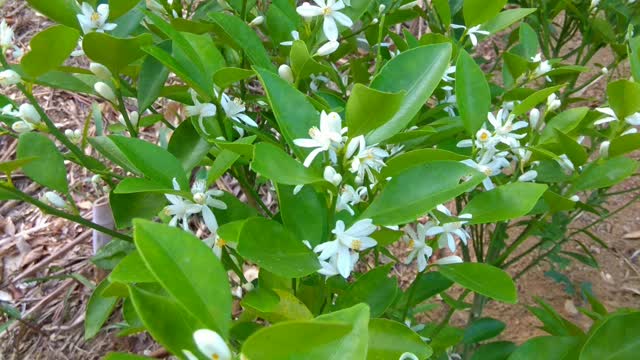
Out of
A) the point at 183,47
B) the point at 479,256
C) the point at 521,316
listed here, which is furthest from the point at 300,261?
the point at 521,316

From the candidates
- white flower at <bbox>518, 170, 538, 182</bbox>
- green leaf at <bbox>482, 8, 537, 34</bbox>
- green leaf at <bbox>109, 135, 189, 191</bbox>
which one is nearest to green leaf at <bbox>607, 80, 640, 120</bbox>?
white flower at <bbox>518, 170, 538, 182</bbox>

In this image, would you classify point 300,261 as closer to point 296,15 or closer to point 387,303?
point 387,303

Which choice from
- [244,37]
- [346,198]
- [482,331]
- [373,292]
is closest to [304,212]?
[346,198]

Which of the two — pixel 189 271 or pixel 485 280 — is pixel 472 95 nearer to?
pixel 485 280

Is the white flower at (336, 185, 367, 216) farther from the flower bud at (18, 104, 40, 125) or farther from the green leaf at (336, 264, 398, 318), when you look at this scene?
the flower bud at (18, 104, 40, 125)

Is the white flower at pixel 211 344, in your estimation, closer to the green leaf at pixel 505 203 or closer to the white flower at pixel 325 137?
the white flower at pixel 325 137

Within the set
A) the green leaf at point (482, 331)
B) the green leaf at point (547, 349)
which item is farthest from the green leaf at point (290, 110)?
the green leaf at point (482, 331)
